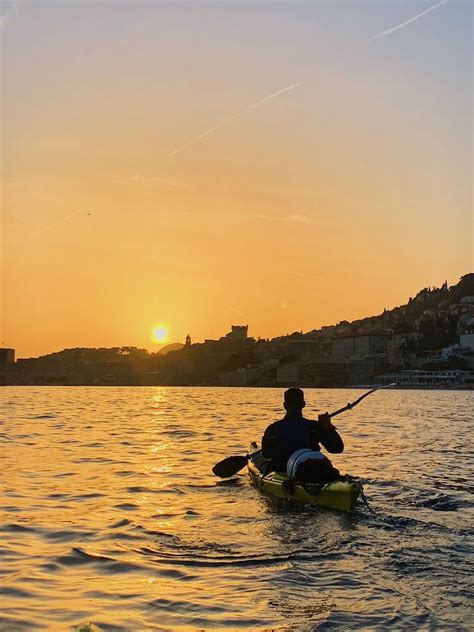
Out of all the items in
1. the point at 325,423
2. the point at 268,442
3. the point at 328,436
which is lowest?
the point at 268,442

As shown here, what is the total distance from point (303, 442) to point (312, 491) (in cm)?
100

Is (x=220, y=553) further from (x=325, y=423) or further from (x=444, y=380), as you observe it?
(x=444, y=380)

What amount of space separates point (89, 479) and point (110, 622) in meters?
11.5

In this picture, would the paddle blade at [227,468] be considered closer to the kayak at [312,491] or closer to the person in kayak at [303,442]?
the kayak at [312,491]

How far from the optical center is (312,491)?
1455 cm

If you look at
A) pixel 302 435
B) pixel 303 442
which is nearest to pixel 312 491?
pixel 303 442

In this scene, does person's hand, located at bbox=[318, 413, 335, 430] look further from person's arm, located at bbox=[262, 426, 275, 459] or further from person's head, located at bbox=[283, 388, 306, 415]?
person's arm, located at bbox=[262, 426, 275, 459]

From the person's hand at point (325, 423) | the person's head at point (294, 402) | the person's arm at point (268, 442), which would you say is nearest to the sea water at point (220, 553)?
the person's arm at point (268, 442)

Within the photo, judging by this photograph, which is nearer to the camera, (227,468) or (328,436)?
(328,436)

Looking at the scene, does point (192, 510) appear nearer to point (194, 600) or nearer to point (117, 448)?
point (194, 600)

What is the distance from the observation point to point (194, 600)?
27.9ft

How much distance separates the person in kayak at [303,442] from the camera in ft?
48.1

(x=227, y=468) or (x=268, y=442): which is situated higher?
(x=268, y=442)

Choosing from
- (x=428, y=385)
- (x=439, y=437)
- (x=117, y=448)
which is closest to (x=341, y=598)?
(x=117, y=448)
